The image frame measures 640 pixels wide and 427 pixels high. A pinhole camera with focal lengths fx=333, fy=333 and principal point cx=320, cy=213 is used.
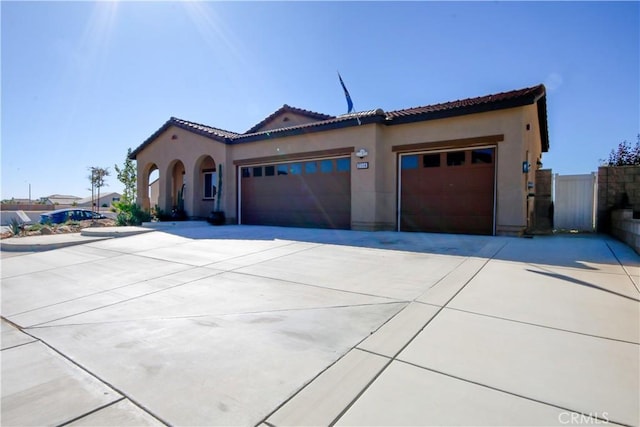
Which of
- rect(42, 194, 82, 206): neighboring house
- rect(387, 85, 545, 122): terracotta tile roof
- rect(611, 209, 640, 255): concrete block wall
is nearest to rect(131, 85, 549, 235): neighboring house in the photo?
rect(387, 85, 545, 122): terracotta tile roof

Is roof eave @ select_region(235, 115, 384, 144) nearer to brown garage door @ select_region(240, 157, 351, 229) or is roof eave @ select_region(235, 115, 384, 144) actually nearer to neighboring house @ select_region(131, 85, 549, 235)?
neighboring house @ select_region(131, 85, 549, 235)

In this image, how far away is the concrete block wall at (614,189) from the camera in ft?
34.1

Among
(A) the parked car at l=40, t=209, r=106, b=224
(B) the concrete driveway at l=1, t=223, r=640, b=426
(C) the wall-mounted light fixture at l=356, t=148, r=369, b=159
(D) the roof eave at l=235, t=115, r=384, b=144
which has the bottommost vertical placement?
(B) the concrete driveway at l=1, t=223, r=640, b=426

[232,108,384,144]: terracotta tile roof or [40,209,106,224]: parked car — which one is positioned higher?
[232,108,384,144]: terracotta tile roof

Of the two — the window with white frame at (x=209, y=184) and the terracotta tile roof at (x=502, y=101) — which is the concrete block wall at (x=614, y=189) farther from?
the window with white frame at (x=209, y=184)

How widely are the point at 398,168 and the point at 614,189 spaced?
6.80 metres

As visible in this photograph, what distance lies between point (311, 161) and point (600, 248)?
31.5ft

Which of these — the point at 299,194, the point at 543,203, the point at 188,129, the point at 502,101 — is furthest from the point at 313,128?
the point at 543,203

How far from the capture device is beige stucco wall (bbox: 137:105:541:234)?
9.93 m

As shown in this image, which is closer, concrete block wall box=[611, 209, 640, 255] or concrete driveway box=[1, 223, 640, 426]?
concrete driveway box=[1, 223, 640, 426]

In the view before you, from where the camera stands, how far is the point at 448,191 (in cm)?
1107

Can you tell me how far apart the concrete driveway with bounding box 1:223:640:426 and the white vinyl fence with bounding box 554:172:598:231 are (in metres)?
6.07

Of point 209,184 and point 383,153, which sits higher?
point 383,153

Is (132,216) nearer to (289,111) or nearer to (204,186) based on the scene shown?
(204,186)
